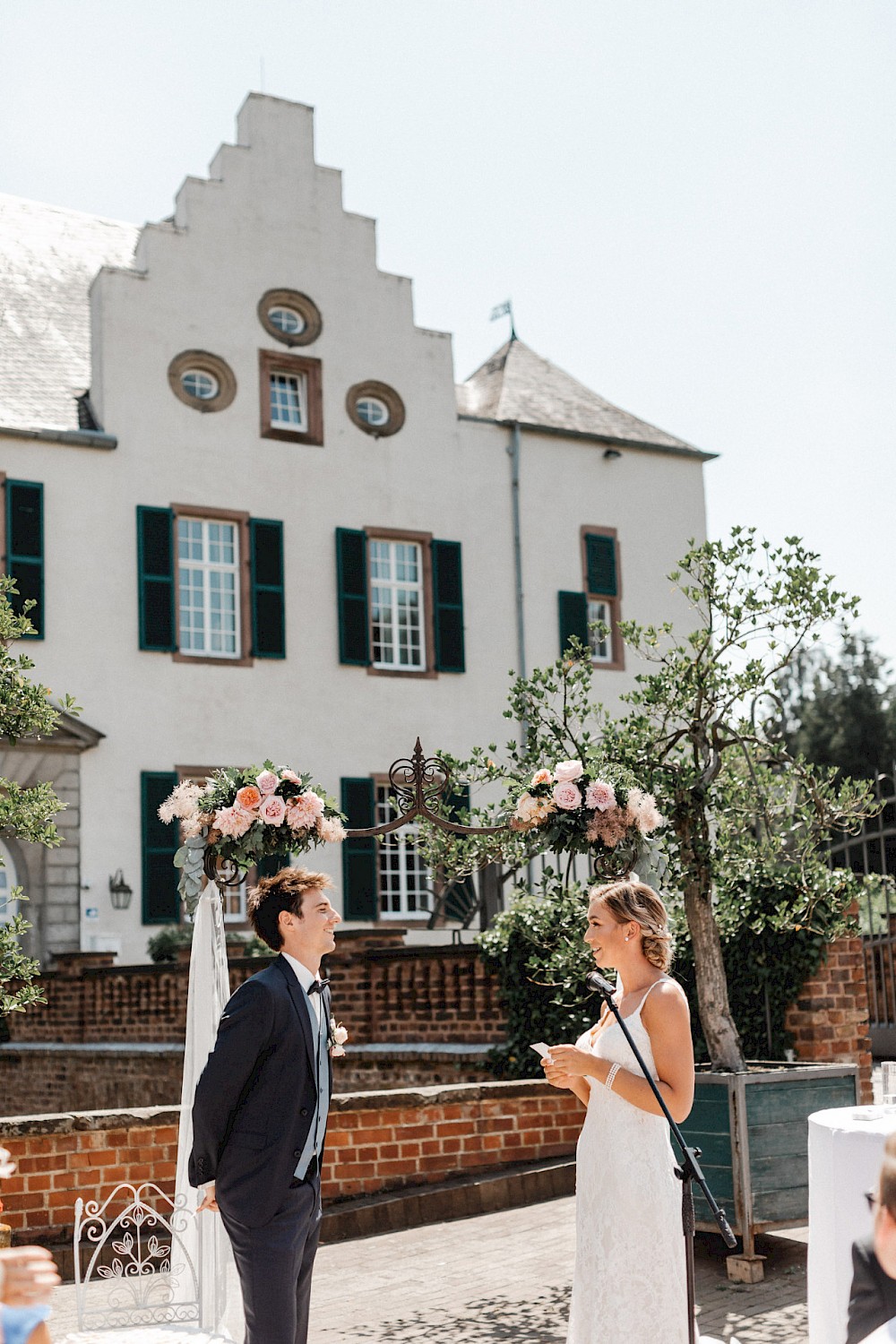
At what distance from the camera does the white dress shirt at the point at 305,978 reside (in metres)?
4.51

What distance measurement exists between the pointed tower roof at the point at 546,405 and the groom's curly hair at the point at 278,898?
718 inches

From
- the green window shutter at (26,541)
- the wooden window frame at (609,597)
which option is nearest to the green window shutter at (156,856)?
the green window shutter at (26,541)

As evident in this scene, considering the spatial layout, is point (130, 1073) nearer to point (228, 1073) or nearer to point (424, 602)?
point (424, 602)

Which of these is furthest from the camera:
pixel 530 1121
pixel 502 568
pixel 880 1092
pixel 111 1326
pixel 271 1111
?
pixel 502 568

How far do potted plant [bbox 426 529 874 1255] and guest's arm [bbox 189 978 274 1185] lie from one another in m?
2.83

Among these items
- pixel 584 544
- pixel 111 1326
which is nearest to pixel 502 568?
pixel 584 544

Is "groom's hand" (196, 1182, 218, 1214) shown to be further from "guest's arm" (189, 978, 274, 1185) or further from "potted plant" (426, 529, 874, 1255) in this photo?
"potted plant" (426, 529, 874, 1255)

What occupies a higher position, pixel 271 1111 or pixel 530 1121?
pixel 271 1111

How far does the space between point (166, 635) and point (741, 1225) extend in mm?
13691

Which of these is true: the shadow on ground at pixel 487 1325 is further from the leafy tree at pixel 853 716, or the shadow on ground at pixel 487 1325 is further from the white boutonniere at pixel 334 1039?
the leafy tree at pixel 853 716

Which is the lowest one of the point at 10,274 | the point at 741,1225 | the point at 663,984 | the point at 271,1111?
the point at 741,1225

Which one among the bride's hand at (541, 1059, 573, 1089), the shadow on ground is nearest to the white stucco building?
the shadow on ground

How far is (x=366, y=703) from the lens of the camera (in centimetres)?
2083

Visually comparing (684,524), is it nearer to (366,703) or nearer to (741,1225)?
(366,703)
